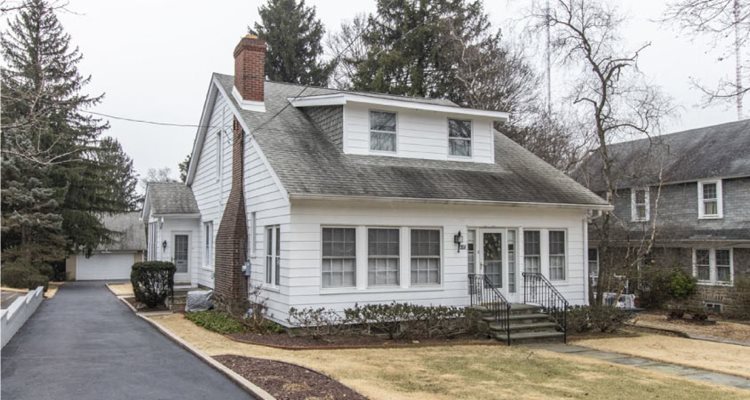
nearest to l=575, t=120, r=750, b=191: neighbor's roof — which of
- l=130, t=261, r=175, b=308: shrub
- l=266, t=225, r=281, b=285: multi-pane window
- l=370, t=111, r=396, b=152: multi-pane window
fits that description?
l=370, t=111, r=396, b=152: multi-pane window

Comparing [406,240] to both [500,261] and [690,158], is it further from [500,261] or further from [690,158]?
[690,158]

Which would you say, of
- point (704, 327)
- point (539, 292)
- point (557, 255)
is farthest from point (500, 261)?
point (704, 327)

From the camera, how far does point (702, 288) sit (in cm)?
2212

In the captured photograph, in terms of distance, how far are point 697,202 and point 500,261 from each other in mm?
13113

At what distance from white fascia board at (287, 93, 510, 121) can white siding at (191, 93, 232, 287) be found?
7.61 feet

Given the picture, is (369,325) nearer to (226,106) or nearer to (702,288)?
(226,106)

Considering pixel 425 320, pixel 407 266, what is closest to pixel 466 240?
pixel 407 266

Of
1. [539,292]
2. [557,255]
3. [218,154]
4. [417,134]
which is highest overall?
[417,134]

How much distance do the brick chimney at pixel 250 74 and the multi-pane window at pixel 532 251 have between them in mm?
7832

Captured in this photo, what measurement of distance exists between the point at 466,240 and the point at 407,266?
1721 millimetres

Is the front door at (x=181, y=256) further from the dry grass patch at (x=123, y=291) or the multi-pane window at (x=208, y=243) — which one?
the dry grass patch at (x=123, y=291)

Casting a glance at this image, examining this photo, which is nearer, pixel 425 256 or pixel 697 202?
pixel 425 256

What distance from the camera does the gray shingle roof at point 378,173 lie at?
12797 millimetres

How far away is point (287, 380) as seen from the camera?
8039 mm
